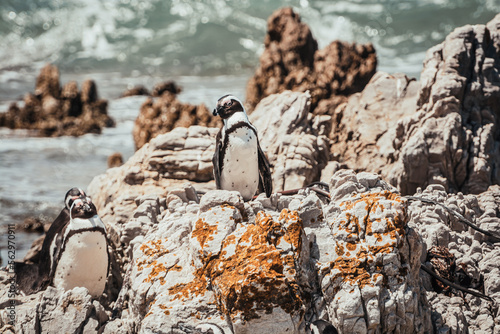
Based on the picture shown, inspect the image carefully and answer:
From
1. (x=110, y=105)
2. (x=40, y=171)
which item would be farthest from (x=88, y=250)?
(x=110, y=105)

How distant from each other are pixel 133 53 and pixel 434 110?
29064 mm

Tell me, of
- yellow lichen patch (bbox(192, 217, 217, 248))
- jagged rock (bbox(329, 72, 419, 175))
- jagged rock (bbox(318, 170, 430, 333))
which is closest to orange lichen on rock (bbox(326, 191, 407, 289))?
jagged rock (bbox(318, 170, 430, 333))

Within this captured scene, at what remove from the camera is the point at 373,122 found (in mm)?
10977

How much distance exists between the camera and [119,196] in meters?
9.03

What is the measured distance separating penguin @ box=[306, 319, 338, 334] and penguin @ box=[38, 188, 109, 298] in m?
2.62

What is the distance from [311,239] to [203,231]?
100cm

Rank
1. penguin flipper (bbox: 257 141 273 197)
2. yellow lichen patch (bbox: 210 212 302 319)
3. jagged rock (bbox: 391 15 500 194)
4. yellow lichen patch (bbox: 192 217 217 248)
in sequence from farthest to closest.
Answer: jagged rock (bbox: 391 15 500 194)
penguin flipper (bbox: 257 141 273 197)
yellow lichen patch (bbox: 192 217 217 248)
yellow lichen patch (bbox: 210 212 302 319)

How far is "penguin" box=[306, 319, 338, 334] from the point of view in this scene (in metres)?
5.28

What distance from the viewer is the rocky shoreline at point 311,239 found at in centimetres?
541

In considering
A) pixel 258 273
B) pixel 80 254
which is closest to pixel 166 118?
pixel 80 254

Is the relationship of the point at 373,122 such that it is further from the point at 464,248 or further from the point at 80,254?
the point at 80,254

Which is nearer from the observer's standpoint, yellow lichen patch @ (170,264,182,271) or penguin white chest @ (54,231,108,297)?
yellow lichen patch @ (170,264,182,271)

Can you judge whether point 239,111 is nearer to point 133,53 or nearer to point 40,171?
point 40,171

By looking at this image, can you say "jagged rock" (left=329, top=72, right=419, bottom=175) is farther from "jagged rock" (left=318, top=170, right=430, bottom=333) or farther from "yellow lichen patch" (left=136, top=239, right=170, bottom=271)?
"yellow lichen patch" (left=136, top=239, right=170, bottom=271)
